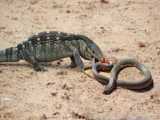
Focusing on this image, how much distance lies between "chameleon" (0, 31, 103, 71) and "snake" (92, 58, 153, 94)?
0.33 meters

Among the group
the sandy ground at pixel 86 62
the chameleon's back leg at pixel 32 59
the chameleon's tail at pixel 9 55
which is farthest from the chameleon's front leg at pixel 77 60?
the chameleon's tail at pixel 9 55

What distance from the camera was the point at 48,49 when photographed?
964cm

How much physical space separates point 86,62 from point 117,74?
67 cm

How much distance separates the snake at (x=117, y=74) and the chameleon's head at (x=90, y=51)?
189mm

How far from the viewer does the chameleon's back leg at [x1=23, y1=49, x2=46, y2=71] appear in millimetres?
9547

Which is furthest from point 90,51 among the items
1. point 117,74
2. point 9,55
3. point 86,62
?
point 9,55

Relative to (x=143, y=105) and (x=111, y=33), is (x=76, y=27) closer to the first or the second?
(x=111, y=33)

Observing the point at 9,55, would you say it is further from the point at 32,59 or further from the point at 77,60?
the point at 77,60

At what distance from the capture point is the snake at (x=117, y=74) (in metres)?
9.04

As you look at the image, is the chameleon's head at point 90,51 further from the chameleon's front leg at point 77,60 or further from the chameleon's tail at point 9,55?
the chameleon's tail at point 9,55

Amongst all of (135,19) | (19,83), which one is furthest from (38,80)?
(135,19)

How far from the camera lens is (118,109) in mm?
8422

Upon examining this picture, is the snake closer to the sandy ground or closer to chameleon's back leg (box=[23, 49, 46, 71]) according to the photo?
the sandy ground

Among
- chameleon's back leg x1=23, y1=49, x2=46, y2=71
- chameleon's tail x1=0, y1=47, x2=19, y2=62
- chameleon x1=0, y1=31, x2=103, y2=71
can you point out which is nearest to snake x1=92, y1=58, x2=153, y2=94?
chameleon x1=0, y1=31, x2=103, y2=71
